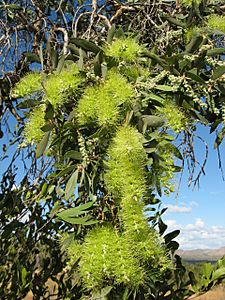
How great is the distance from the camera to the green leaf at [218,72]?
1.07 meters

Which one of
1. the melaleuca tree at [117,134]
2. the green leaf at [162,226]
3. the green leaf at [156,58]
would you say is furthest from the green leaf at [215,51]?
the green leaf at [162,226]

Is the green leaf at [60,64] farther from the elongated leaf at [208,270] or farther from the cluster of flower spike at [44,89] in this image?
the elongated leaf at [208,270]

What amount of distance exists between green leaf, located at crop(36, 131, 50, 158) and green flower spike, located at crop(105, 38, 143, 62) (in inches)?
8.7

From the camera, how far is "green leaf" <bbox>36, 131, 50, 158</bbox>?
0.96 metres

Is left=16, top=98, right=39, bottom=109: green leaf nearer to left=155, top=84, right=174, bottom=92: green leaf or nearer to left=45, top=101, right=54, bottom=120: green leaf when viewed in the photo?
left=45, top=101, right=54, bottom=120: green leaf

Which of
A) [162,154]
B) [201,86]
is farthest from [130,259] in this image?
[201,86]

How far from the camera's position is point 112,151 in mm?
884

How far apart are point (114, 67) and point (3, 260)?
0.89 metres

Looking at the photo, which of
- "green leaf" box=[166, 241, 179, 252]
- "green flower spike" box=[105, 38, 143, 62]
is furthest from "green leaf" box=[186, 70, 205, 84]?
"green leaf" box=[166, 241, 179, 252]

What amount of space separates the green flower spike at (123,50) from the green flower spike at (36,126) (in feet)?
0.62

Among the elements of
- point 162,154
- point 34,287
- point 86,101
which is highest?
point 86,101

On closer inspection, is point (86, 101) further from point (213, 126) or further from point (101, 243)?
point (213, 126)

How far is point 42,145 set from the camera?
967 millimetres

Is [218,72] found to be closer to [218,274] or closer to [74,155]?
[74,155]
